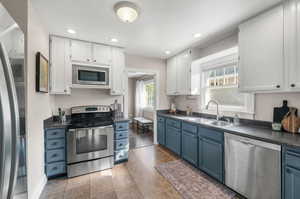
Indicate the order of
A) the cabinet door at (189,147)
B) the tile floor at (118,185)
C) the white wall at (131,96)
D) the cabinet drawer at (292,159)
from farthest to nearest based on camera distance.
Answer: the white wall at (131,96)
the cabinet door at (189,147)
the tile floor at (118,185)
the cabinet drawer at (292,159)

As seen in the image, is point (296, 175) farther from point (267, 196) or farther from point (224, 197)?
point (224, 197)

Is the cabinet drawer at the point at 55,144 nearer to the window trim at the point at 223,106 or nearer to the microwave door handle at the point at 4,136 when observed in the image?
the microwave door handle at the point at 4,136

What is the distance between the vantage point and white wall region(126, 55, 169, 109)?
145 inches

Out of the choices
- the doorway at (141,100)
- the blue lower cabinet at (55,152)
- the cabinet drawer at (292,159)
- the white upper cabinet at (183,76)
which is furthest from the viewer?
the doorway at (141,100)

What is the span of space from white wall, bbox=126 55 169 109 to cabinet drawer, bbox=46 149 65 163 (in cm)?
242

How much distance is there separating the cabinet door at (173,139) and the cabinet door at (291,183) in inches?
69.1

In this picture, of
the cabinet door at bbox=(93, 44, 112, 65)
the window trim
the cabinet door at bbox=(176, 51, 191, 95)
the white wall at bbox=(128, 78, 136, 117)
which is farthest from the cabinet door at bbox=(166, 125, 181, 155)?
the white wall at bbox=(128, 78, 136, 117)

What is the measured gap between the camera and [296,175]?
1.28 meters

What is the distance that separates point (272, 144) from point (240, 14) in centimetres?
176

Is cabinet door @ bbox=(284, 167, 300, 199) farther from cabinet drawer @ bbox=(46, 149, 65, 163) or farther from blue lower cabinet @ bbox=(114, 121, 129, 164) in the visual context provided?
cabinet drawer @ bbox=(46, 149, 65, 163)

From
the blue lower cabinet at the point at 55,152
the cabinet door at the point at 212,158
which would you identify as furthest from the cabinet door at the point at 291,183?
the blue lower cabinet at the point at 55,152

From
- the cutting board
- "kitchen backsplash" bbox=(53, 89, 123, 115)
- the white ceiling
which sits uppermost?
the white ceiling

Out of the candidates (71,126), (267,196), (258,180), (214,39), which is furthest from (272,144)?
(71,126)

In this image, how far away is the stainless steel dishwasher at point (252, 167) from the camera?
144 centimetres
